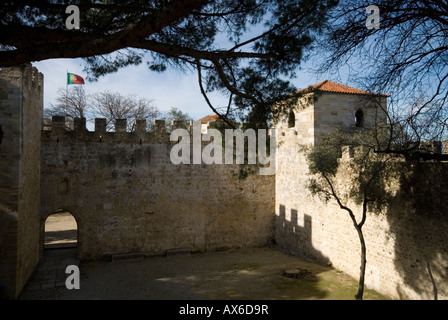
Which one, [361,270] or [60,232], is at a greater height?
[361,270]

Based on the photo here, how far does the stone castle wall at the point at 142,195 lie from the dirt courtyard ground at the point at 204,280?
0.98 metres

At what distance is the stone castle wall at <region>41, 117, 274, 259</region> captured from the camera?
11.8 meters

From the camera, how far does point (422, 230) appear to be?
7543mm

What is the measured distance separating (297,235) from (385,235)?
14.3 ft

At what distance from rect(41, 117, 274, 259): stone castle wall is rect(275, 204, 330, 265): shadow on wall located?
71 centimetres

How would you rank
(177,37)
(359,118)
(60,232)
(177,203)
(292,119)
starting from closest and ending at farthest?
(177,37)
(359,118)
(177,203)
(292,119)
(60,232)

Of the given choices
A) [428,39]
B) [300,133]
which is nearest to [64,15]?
[428,39]

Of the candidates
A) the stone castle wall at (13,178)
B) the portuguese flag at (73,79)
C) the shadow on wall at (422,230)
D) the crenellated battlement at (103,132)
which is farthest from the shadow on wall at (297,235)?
the portuguese flag at (73,79)

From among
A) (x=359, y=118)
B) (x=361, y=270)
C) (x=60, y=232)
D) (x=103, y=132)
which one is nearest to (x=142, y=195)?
(x=103, y=132)

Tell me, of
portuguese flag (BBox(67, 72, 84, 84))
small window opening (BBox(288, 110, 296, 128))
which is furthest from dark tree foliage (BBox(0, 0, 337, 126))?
portuguese flag (BBox(67, 72, 84, 84))

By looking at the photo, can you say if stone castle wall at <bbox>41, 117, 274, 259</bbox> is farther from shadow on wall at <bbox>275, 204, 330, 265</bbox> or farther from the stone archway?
the stone archway

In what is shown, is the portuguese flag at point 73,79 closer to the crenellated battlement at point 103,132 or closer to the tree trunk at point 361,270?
the crenellated battlement at point 103,132

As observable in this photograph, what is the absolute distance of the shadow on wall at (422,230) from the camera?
22.9 feet

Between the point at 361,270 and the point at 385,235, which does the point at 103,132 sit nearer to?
the point at 361,270
